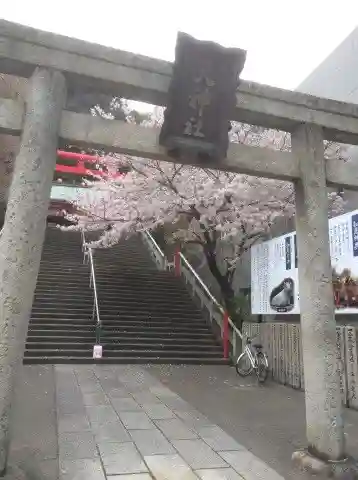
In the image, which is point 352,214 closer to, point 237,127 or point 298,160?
point 298,160

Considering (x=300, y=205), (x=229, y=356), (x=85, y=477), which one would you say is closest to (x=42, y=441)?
(x=85, y=477)

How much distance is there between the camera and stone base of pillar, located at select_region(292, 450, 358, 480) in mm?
4137

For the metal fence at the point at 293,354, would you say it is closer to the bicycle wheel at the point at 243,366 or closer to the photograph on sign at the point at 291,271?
the photograph on sign at the point at 291,271

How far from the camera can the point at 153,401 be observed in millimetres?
7352

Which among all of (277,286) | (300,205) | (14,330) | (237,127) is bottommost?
(14,330)

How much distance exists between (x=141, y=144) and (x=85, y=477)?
361cm

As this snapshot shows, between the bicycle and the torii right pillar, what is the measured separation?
4.99 m

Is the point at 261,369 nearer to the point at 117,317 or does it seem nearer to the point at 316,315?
the point at 316,315

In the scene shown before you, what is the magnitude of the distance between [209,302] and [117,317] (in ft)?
11.2

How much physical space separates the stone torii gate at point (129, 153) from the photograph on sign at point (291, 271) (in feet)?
9.38

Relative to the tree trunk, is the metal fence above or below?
below

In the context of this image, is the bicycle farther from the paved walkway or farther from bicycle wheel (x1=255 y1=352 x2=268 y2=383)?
the paved walkway

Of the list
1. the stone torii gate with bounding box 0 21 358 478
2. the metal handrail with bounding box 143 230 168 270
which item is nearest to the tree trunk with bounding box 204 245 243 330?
the metal handrail with bounding box 143 230 168 270

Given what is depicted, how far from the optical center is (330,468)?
417cm
